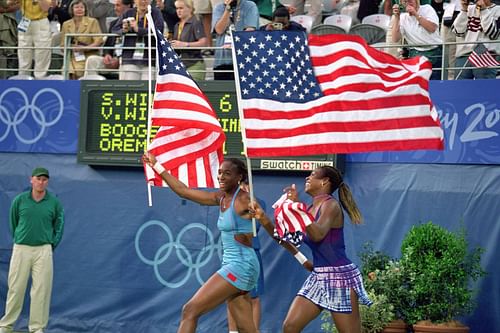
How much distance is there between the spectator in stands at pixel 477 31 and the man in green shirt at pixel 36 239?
208 inches

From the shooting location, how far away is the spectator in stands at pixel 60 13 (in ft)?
56.5

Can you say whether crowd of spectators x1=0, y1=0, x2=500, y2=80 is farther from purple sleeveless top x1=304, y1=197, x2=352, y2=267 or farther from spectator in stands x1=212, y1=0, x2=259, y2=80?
purple sleeveless top x1=304, y1=197, x2=352, y2=267

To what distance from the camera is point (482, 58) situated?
527 inches

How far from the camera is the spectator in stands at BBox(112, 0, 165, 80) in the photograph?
1535cm

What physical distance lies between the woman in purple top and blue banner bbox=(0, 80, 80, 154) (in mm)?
6517

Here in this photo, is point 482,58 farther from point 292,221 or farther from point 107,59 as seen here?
point 107,59

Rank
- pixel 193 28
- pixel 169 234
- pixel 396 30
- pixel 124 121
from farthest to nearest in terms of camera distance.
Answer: pixel 193 28 < pixel 169 234 < pixel 124 121 < pixel 396 30

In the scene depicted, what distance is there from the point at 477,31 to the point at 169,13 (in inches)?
182

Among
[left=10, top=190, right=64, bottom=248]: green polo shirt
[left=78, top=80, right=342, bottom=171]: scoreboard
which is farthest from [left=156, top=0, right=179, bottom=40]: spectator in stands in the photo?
[left=10, top=190, right=64, bottom=248]: green polo shirt

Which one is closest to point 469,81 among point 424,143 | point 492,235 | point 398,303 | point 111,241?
point 492,235

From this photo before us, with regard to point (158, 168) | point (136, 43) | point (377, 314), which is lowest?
point (377, 314)

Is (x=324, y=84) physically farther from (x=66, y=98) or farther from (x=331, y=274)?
(x=66, y=98)

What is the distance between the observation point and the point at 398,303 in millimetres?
12633

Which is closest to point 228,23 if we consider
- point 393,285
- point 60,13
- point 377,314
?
point 60,13
